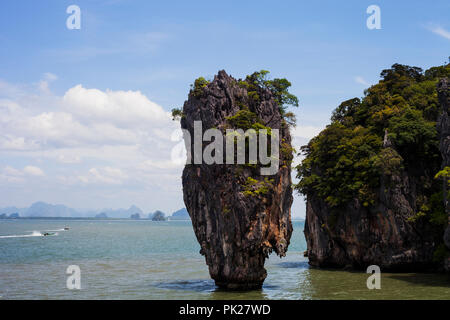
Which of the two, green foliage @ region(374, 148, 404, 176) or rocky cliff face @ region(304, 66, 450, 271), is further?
green foliage @ region(374, 148, 404, 176)

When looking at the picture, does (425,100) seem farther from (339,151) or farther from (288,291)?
(288,291)

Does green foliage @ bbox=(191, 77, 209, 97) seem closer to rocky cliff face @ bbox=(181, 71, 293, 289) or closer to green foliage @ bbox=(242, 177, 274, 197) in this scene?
rocky cliff face @ bbox=(181, 71, 293, 289)

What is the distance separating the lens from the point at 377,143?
40312 millimetres

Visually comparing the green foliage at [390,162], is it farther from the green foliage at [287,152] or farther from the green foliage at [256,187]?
the green foliage at [256,187]

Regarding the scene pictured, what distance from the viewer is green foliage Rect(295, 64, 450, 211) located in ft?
124

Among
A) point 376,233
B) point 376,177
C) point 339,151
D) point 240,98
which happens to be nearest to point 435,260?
point 376,233

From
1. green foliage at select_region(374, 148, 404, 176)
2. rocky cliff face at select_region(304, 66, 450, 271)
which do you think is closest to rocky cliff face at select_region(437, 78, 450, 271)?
rocky cliff face at select_region(304, 66, 450, 271)

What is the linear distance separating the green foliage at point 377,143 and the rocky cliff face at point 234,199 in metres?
9.98

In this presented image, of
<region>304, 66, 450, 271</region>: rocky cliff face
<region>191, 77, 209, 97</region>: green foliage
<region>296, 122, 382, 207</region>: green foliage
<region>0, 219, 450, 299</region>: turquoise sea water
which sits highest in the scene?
<region>191, 77, 209, 97</region>: green foliage

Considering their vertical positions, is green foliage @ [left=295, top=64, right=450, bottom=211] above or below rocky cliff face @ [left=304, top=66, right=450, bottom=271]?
above

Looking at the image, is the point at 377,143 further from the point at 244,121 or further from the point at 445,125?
the point at 244,121

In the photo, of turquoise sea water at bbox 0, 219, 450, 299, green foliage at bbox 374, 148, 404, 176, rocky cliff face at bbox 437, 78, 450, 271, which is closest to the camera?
turquoise sea water at bbox 0, 219, 450, 299

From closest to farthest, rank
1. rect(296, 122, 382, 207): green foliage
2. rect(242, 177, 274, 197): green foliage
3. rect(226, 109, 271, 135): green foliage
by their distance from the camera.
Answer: rect(242, 177, 274, 197): green foliage
rect(226, 109, 271, 135): green foliage
rect(296, 122, 382, 207): green foliage

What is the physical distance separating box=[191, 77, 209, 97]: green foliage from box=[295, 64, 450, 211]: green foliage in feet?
50.4
